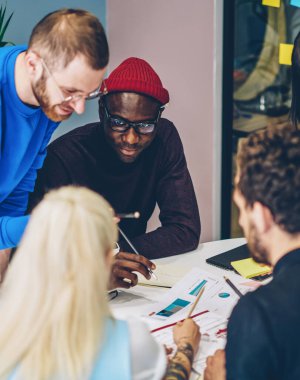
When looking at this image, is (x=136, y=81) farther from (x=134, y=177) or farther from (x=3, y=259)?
(x=3, y=259)

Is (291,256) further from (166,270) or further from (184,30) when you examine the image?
(184,30)

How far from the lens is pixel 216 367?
1140mm

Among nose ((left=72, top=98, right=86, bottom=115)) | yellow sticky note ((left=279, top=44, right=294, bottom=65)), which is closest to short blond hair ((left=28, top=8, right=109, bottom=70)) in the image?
nose ((left=72, top=98, right=86, bottom=115))

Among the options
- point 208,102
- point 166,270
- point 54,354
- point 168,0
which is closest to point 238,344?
point 54,354

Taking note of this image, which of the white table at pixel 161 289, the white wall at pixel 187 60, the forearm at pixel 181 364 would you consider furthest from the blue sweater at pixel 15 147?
the white wall at pixel 187 60

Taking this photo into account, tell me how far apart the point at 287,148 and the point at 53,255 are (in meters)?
0.51

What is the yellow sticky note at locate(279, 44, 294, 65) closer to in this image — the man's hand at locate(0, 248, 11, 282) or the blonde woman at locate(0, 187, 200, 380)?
the man's hand at locate(0, 248, 11, 282)

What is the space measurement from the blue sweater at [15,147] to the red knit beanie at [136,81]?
11.8 inches

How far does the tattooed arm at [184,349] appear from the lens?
1.13 m

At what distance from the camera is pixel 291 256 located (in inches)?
40.4

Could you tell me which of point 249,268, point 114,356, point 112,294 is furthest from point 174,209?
point 114,356

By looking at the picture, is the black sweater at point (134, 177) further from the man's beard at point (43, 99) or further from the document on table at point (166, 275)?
the man's beard at point (43, 99)

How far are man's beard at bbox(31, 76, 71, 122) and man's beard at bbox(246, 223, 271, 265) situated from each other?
2.16 feet

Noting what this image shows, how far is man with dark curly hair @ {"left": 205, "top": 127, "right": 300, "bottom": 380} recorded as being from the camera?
951 mm
